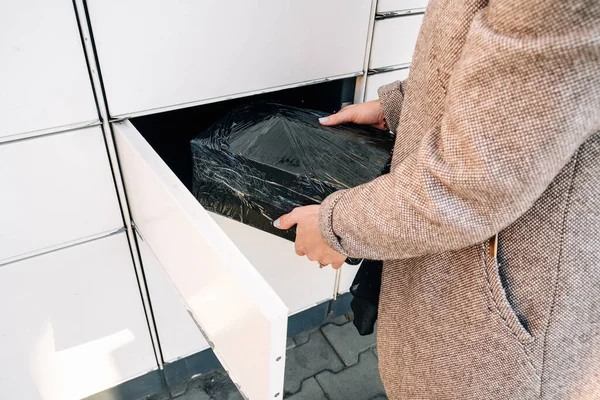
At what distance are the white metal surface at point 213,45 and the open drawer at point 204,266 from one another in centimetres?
12

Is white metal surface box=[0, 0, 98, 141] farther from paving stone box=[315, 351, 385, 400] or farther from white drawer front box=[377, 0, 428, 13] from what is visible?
paving stone box=[315, 351, 385, 400]

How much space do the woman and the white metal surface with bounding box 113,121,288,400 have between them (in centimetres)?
18

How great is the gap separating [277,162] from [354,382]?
1.12 metres

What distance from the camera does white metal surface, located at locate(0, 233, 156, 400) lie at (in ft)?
3.71

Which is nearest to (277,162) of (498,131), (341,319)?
(498,131)

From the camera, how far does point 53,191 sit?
1030mm

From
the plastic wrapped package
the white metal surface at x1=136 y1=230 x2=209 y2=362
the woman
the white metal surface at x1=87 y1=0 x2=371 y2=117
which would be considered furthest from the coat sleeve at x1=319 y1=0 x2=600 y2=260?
the white metal surface at x1=136 y1=230 x2=209 y2=362

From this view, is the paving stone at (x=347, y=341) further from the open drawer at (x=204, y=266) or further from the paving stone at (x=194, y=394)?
the open drawer at (x=204, y=266)

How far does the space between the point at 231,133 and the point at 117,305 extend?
0.64 metres

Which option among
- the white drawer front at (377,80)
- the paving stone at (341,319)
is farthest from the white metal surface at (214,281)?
the paving stone at (341,319)

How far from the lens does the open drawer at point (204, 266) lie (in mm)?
625

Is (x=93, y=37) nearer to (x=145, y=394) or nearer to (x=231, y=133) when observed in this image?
(x=231, y=133)

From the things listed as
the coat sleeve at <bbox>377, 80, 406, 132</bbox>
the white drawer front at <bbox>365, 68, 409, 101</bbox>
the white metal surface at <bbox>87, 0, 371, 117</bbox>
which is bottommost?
the white drawer front at <bbox>365, 68, 409, 101</bbox>

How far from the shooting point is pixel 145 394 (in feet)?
5.25
